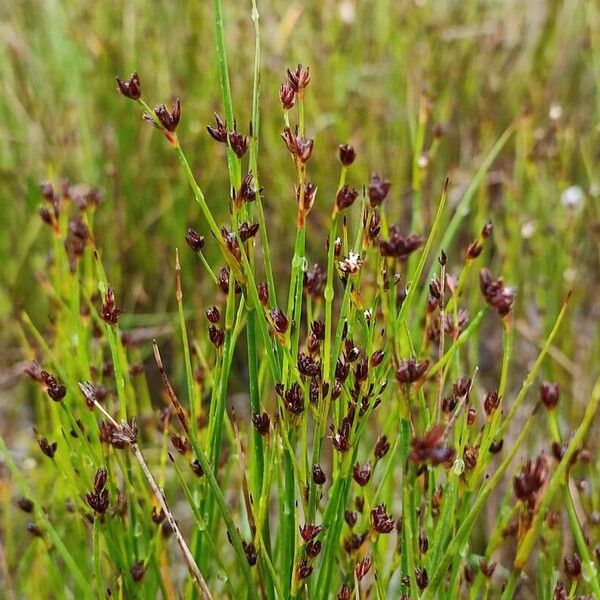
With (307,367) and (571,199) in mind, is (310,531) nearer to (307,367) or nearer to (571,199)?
(307,367)

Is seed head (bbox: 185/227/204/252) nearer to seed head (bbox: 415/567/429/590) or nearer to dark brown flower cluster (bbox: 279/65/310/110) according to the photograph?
dark brown flower cluster (bbox: 279/65/310/110)

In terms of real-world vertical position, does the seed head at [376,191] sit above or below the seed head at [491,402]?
above

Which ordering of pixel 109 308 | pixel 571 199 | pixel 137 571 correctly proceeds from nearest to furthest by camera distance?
pixel 109 308, pixel 137 571, pixel 571 199

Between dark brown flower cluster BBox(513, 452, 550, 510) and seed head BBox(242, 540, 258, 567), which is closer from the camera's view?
dark brown flower cluster BBox(513, 452, 550, 510)

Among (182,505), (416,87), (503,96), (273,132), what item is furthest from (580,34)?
(182,505)

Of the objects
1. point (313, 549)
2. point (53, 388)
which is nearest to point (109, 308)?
point (53, 388)

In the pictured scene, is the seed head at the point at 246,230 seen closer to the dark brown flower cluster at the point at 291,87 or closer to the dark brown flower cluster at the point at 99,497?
the dark brown flower cluster at the point at 291,87

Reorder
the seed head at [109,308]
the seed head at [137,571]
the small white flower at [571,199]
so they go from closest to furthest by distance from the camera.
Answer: the seed head at [109,308]
the seed head at [137,571]
the small white flower at [571,199]

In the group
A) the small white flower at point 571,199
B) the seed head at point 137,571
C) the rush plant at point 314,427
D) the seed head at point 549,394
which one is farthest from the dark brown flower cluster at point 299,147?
the small white flower at point 571,199

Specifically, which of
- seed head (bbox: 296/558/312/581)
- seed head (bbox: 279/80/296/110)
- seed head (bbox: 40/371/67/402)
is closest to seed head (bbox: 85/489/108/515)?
seed head (bbox: 40/371/67/402)

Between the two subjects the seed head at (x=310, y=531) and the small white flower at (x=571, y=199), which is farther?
the small white flower at (x=571, y=199)

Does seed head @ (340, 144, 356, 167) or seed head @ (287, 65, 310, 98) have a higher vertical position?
seed head @ (287, 65, 310, 98)
